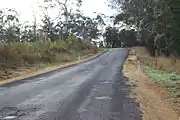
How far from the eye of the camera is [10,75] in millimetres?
22234

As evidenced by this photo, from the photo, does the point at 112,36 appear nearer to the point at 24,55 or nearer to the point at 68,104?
the point at 24,55

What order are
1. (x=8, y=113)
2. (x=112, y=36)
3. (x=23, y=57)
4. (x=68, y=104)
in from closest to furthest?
(x=8, y=113)
(x=68, y=104)
(x=23, y=57)
(x=112, y=36)

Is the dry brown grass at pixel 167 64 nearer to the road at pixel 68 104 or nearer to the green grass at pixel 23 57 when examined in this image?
the green grass at pixel 23 57

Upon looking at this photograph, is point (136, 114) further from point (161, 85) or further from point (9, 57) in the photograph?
point (9, 57)

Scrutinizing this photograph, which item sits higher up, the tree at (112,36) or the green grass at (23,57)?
the tree at (112,36)

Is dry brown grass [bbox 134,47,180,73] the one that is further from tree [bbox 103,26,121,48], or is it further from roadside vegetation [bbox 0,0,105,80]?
tree [bbox 103,26,121,48]

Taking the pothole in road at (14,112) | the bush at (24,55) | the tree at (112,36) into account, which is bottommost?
the pothole in road at (14,112)

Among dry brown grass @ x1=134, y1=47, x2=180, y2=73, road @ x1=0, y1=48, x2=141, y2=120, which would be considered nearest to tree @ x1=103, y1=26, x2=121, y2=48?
dry brown grass @ x1=134, y1=47, x2=180, y2=73

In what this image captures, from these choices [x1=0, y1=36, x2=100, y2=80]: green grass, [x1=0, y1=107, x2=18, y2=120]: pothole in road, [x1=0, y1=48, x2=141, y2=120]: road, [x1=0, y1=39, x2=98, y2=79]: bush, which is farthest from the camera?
[x1=0, y1=39, x2=98, y2=79]: bush

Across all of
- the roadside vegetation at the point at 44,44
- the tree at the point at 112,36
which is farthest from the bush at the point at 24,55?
the tree at the point at 112,36

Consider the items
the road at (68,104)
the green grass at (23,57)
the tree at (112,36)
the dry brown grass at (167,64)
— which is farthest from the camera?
the tree at (112,36)

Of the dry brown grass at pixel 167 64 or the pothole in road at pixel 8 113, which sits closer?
the pothole in road at pixel 8 113

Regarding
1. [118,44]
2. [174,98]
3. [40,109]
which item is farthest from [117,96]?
[118,44]

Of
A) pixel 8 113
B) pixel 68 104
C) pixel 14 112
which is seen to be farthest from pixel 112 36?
pixel 8 113
